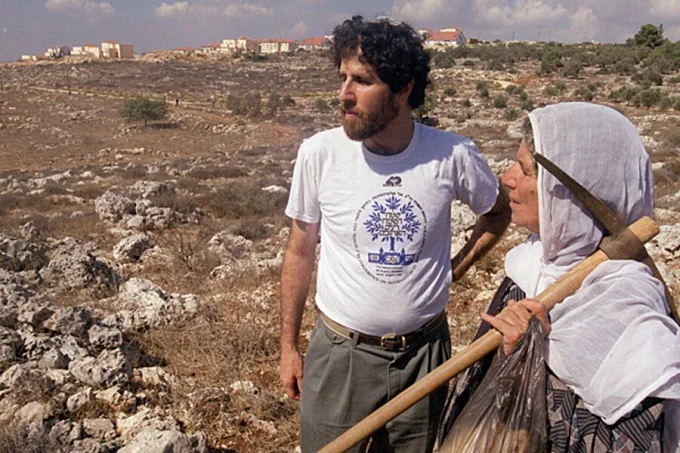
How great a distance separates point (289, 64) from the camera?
199ft

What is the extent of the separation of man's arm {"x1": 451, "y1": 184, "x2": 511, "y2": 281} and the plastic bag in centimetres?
84

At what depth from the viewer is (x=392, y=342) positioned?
1.86 m

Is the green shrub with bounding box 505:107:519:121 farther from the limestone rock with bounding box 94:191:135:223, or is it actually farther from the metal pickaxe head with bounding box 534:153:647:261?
the metal pickaxe head with bounding box 534:153:647:261

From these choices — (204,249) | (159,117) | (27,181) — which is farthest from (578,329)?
(159,117)

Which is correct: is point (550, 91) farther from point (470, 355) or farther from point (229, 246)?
point (470, 355)

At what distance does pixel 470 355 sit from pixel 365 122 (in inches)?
33.7

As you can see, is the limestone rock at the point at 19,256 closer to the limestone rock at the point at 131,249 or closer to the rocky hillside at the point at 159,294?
the rocky hillside at the point at 159,294

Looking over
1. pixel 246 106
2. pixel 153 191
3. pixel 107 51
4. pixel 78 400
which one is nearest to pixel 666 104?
pixel 153 191

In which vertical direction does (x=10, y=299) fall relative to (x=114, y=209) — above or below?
above

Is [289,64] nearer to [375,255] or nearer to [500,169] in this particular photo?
[500,169]

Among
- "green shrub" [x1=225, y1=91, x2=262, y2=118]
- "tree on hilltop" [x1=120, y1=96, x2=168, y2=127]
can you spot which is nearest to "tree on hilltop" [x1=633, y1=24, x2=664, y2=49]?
"green shrub" [x1=225, y1=91, x2=262, y2=118]

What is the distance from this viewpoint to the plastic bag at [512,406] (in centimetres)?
121

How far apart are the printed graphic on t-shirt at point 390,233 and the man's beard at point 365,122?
0.22m

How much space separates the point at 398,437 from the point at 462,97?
107 ft
